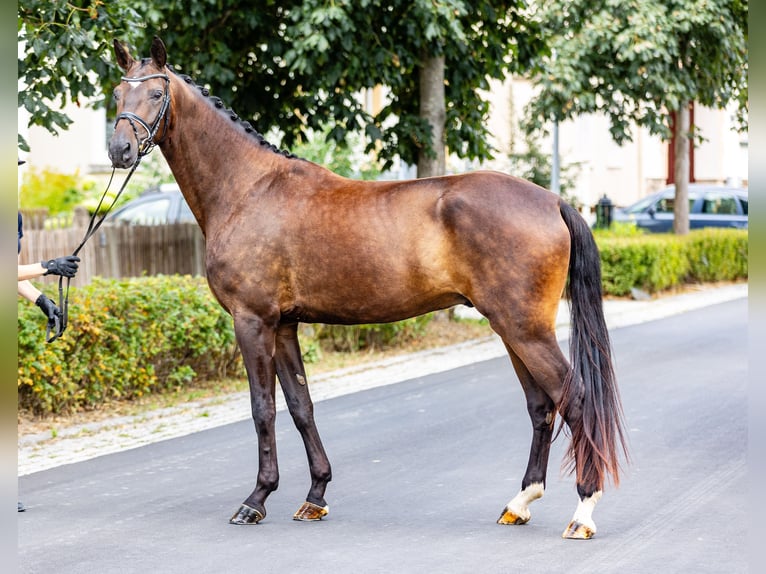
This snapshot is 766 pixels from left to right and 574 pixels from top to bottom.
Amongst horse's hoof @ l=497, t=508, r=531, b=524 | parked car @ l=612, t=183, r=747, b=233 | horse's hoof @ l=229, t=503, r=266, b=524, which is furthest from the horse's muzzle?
parked car @ l=612, t=183, r=747, b=233

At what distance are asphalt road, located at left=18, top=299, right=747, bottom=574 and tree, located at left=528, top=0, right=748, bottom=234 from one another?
10.00 m

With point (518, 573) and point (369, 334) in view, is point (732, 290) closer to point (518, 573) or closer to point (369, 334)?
point (369, 334)

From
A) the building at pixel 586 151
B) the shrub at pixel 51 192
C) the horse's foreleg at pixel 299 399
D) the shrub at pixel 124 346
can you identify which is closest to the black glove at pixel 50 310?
the horse's foreleg at pixel 299 399

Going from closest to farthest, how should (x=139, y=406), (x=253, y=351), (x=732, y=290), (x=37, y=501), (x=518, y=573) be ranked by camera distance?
1. (x=518, y=573)
2. (x=253, y=351)
3. (x=37, y=501)
4. (x=139, y=406)
5. (x=732, y=290)

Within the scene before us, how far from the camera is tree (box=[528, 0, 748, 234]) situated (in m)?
19.3

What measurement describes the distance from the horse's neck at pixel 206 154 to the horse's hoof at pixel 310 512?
180cm

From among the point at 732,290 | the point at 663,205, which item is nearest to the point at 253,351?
the point at 732,290

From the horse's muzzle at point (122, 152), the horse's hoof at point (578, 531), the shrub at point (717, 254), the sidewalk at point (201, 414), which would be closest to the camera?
the horse's hoof at point (578, 531)

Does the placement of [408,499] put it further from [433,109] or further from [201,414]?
[433,109]

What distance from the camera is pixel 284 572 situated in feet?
17.7

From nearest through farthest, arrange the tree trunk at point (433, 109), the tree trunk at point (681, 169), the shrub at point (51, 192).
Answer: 1. the tree trunk at point (433, 109)
2. the tree trunk at point (681, 169)
3. the shrub at point (51, 192)

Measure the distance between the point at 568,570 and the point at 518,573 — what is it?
0.25m

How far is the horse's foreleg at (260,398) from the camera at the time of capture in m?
6.39

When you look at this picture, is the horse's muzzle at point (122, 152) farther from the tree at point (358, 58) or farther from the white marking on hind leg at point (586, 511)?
the tree at point (358, 58)
